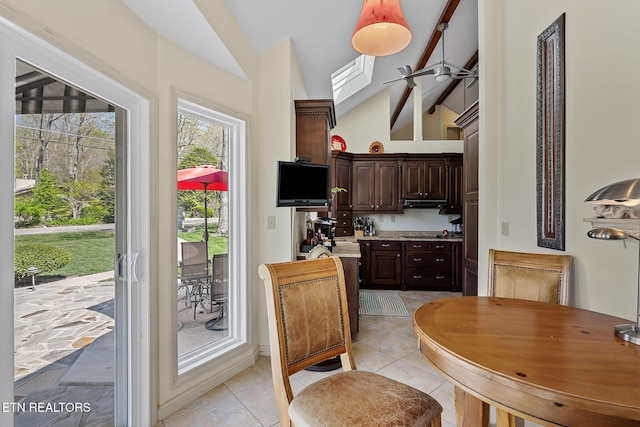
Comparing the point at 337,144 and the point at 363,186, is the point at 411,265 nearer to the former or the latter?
the point at 363,186

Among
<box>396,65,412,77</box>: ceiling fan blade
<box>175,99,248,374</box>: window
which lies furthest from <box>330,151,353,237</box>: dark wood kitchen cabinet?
<box>175,99,248,374</box>: window

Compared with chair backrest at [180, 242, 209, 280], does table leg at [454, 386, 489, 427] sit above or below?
below

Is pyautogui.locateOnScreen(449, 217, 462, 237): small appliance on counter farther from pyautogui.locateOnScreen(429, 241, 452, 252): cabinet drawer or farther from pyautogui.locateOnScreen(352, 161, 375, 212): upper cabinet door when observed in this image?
pyautogui.locateOnScreen(352, 161, 375, 212): upper cabinet door

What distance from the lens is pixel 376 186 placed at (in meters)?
5.23

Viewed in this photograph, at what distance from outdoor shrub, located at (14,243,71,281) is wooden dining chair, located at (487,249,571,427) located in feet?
7.54

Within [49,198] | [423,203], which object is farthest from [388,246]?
[49,198]

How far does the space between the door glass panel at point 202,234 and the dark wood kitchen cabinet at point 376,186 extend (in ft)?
10.3

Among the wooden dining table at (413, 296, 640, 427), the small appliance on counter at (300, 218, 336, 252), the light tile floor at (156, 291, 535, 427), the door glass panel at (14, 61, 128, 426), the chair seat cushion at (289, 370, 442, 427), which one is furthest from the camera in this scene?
the small appliance on counter at (300, 218, 336, 252)

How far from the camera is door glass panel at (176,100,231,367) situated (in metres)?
2.09

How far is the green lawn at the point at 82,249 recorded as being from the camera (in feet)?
4.00

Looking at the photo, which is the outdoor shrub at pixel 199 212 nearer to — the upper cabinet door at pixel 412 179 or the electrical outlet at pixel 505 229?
the electrical outlet at pixel 505 229

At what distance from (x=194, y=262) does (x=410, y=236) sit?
402 cm

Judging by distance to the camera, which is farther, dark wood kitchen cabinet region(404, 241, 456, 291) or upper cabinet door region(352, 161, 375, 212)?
upper cabinet door region(352, 161, 375, 212)

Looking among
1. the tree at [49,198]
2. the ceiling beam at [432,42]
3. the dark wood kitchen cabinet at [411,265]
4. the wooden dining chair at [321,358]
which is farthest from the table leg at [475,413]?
the ceiling beam at [432,42]
